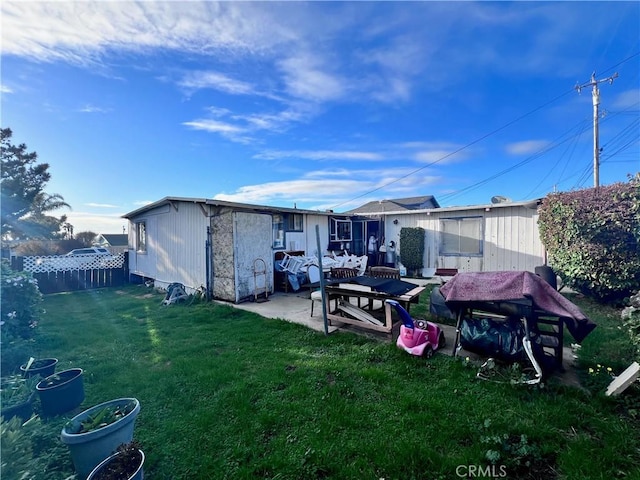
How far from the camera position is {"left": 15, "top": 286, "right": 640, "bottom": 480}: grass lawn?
194cm

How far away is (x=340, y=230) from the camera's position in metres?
11.8

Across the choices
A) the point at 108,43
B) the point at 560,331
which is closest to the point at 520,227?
the point at 560,331

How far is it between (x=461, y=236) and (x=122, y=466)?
1100cm

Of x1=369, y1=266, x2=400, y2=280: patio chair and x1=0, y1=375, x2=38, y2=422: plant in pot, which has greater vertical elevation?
x1=369, y1=266, x2=400, y2=280: patio chair

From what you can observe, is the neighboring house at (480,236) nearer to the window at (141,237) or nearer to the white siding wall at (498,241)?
the white siding wall at (498,241)

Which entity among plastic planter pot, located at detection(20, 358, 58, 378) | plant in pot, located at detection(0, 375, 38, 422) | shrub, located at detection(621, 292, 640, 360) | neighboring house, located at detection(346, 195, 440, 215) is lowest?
plastic planter pot, located at detection(20, 358, 58, 378)

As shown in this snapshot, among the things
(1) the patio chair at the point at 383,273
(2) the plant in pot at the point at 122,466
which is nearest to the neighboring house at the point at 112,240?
(1) the patio chair at the point at 383,273

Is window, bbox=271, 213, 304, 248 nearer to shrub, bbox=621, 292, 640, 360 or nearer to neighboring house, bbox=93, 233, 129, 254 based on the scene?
shrub, bbox=621, 292, 640, 360

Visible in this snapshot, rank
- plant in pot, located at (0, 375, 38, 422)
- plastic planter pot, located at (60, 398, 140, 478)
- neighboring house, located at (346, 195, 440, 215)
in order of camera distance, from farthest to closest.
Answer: neighboring house, located at (346, 195, 440, 215)
plant in pot, located at (0, 375, 38, 422)
plastic planter pot, located at (60, 398, 140, 478)

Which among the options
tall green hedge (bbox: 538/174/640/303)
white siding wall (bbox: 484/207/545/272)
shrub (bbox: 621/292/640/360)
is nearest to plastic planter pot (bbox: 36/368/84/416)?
shrub (bbox: 621/292/640/360)

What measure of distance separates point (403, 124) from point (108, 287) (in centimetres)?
1348

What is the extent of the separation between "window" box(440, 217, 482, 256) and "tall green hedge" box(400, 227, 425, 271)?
0.79 meters

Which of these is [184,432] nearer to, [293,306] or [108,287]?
[293,306]

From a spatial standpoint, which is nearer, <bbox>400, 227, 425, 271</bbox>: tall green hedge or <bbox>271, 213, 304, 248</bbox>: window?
<bbox>271, 213, 304, 248</bbox>: window
